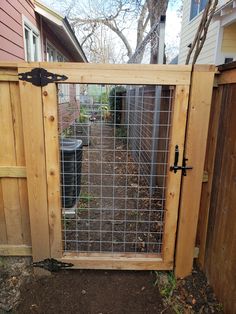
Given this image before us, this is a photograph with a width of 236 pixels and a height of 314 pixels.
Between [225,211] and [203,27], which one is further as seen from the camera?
[203,27]

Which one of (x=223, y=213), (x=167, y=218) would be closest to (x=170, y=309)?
(x=167, y=218)

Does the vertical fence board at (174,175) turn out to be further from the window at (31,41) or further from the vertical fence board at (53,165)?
the window at (31,41)

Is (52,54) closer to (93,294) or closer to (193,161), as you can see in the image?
(193,161)

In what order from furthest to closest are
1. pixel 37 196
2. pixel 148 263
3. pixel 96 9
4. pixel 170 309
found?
pixel 96 9
pixel 148 263
pixel 37 196
pixel 170 309

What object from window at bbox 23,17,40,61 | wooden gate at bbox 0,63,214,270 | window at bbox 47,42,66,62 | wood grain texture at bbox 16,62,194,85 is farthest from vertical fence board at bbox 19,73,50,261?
window at bbox 47,42,66,62

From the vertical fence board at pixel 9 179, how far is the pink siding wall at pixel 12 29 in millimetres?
2468

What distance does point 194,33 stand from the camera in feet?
26.5

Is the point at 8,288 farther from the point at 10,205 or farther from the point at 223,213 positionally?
the point at 223,213

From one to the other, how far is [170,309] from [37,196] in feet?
4.78

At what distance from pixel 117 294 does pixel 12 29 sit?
184 inches

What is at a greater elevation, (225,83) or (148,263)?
(225,83)

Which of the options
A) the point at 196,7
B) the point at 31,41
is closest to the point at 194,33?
the point at 196,7

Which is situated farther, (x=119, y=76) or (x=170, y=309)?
(x=170, y=309)

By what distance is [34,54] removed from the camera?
6.48m
